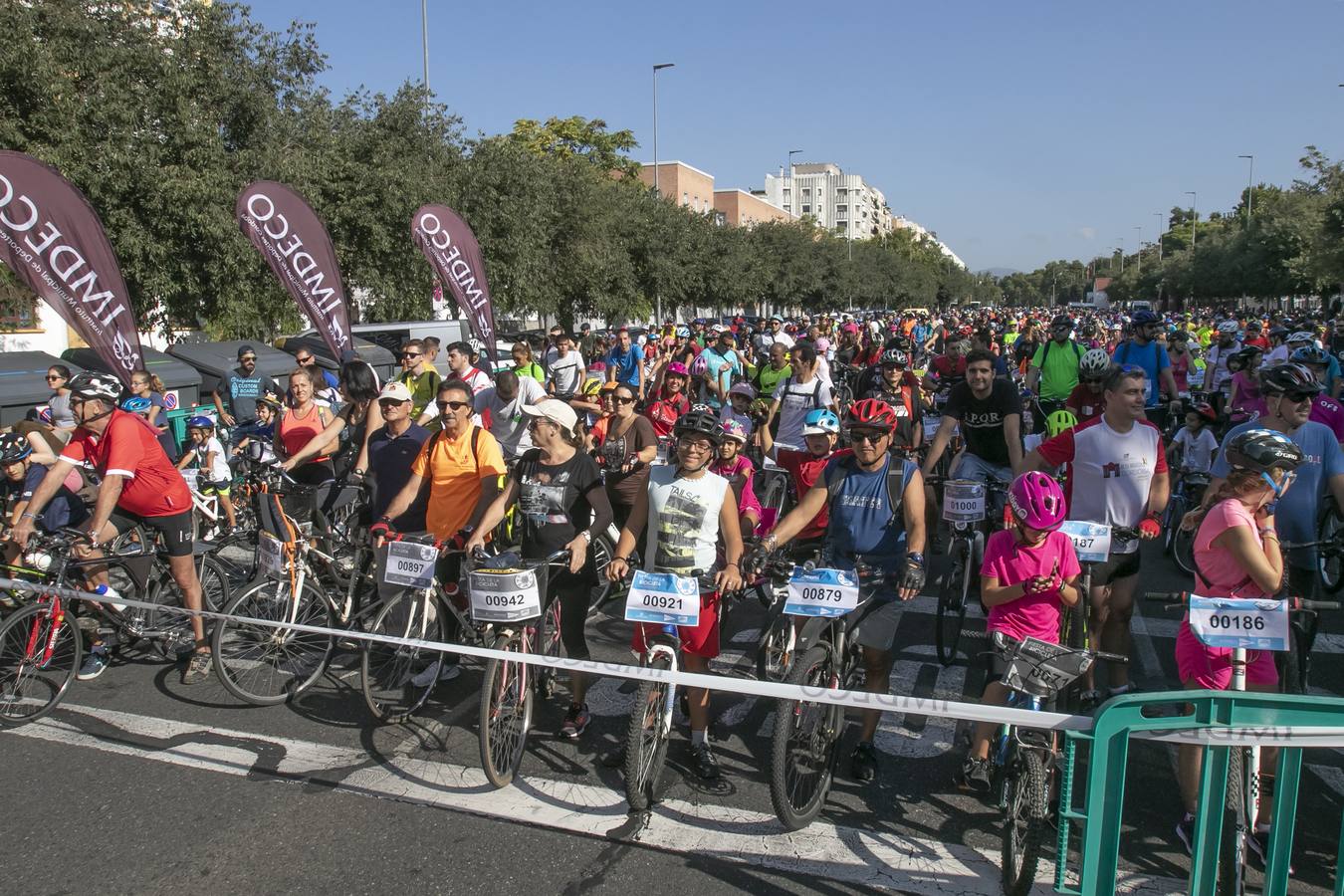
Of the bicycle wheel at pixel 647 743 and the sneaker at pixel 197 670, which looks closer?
the bicycle wheel at pixel 647 743

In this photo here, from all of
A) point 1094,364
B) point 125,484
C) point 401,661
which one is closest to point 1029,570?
point 401,661

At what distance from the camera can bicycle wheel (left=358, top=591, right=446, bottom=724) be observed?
17.6 ft

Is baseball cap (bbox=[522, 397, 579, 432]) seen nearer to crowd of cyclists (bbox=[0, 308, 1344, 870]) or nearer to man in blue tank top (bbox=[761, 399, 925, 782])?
crowd of cyclists (bbox=[0, 308, 1344, 870])

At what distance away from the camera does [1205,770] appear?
2881mm

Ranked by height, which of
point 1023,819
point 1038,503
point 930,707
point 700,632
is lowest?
point 1023,819

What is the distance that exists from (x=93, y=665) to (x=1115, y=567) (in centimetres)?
596

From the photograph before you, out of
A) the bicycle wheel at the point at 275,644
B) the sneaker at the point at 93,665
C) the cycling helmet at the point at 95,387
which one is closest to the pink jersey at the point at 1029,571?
the bicycle wheel at the point at 275,644

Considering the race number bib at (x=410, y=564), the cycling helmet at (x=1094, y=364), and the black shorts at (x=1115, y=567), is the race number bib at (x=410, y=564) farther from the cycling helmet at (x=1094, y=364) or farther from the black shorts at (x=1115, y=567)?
the cycling helmet at (x=1094, y=364)

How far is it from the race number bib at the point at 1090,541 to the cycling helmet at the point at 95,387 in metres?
5.37

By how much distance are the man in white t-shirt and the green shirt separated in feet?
17.6

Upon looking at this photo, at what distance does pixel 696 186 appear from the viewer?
90.4 metres

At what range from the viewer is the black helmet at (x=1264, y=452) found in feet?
13.1

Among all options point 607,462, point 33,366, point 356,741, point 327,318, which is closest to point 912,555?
point 356,741

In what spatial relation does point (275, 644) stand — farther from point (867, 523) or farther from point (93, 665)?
point (867, 523)
